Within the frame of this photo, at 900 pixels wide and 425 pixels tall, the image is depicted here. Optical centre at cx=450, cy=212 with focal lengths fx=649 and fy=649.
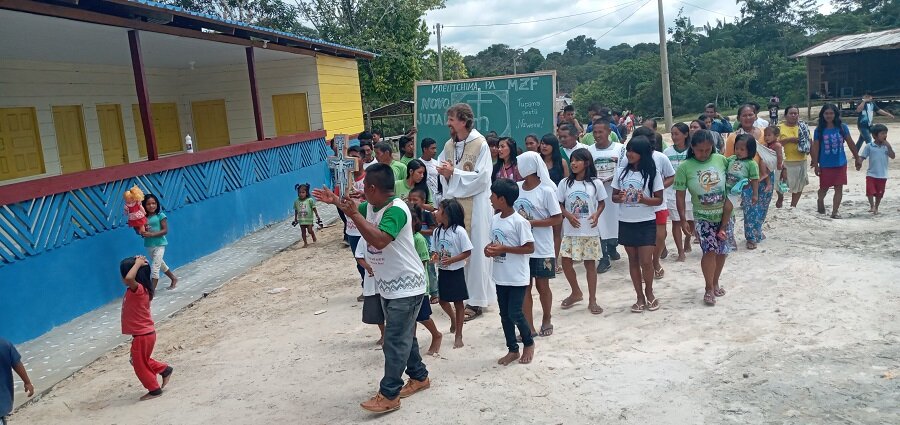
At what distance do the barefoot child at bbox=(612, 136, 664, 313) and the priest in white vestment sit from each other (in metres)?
1.16

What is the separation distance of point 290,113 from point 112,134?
413cm

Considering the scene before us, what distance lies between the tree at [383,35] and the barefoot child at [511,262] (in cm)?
2004

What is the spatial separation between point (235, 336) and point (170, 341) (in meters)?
0.66

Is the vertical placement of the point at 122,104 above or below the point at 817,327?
above

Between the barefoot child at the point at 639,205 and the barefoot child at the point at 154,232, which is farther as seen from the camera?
the barefoot child at the point at 154,232

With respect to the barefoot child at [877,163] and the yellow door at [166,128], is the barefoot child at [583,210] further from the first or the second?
the yellow door at [166,128]

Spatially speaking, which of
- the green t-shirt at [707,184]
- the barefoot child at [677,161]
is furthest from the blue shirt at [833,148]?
the green t-shirt at [707,184]

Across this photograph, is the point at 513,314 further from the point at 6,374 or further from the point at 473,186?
the point at 6,374

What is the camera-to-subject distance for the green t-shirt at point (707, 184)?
5.52 m

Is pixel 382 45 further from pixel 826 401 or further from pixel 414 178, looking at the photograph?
pixel 826 401

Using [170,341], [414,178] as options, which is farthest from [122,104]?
[414,178]

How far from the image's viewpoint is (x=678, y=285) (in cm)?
636

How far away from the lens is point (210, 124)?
16.8 meters

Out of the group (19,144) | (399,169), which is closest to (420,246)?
(399,169)
